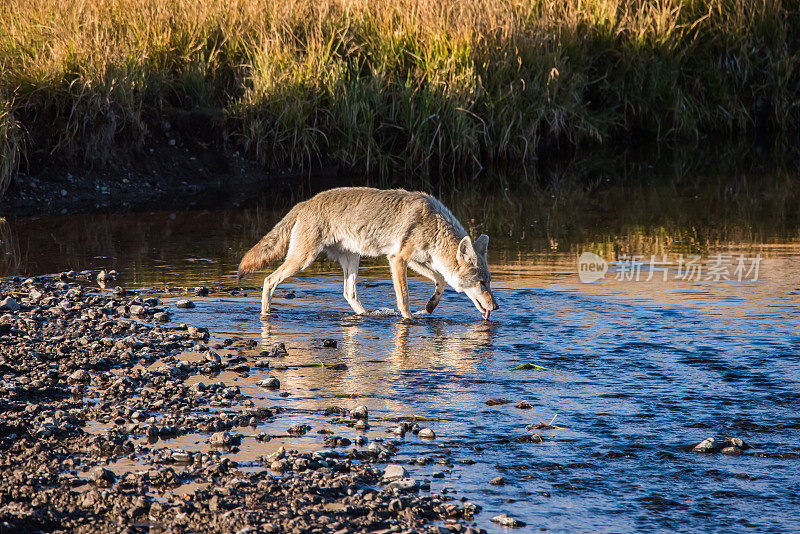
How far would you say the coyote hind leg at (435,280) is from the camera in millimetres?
9008

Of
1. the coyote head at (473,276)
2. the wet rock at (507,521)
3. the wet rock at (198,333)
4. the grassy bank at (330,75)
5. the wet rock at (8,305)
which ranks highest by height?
the grassy bank at (330,75)

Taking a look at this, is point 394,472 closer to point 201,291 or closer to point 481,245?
point 481,245

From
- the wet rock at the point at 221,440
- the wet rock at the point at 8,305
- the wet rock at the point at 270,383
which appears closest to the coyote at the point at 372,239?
the wet rock at the point at 8,305

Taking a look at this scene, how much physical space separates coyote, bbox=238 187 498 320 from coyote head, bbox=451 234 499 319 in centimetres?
1

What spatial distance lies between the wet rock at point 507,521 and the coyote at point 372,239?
4467mm

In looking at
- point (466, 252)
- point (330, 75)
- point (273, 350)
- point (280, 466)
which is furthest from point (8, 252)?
point (280, 466)

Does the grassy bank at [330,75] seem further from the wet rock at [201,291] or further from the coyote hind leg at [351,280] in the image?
the coyote hind leg at [351,280]

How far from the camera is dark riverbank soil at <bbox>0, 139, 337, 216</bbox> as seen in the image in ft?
47.8

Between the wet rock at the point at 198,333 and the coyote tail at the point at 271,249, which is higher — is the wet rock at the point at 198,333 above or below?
below

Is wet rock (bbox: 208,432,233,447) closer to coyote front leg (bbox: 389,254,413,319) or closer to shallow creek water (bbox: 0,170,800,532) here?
shallow creek water (bbox: 0,170,800,532)

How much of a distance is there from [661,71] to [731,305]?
458 inches

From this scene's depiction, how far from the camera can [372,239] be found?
360 inches

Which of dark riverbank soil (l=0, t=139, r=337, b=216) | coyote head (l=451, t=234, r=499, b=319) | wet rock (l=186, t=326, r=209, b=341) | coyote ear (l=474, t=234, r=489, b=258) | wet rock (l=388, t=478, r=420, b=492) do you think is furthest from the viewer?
dark riverbank soil (l=0, t=139, r=337, b=216)

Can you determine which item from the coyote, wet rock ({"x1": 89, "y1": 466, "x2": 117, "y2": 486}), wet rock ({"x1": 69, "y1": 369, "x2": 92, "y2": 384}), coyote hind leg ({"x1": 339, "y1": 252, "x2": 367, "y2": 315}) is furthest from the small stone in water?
coyote hind leg ({"x1": 339, "y1": 252, "x2": 367, "y2": 315})
